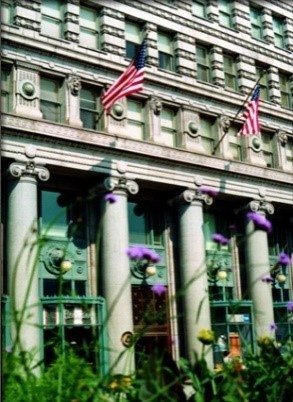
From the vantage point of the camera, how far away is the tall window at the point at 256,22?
104 feet

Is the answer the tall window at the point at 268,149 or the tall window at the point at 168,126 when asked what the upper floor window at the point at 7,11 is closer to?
the tall window at the point at 168,126

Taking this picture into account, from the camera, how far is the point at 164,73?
26734mm

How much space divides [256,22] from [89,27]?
10.3 meters

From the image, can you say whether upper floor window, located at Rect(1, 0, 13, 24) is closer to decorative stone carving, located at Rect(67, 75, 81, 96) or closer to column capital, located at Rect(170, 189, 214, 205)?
decorative stone carving, located at Rect(67, 75, 81, 96)

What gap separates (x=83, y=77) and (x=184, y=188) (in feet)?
19.4

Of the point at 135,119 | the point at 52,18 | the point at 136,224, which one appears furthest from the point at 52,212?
the point at 52,18

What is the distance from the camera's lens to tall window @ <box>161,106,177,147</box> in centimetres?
2662

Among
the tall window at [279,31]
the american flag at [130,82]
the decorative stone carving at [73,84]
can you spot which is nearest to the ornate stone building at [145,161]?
the decorative stone carving at [73,84]

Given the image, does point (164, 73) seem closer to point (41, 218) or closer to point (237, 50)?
point (237, 50)

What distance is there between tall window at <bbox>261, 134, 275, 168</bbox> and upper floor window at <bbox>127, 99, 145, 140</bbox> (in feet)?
23.8

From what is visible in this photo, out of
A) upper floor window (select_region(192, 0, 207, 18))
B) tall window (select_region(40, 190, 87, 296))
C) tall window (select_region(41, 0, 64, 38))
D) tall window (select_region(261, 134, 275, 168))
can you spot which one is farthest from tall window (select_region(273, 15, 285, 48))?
tall window (select_region(40, 190, 87, 296))

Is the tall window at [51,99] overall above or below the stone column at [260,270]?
above

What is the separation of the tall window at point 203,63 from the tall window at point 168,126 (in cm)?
258

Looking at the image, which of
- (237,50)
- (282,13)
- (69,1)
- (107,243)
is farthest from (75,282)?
(282,13)
